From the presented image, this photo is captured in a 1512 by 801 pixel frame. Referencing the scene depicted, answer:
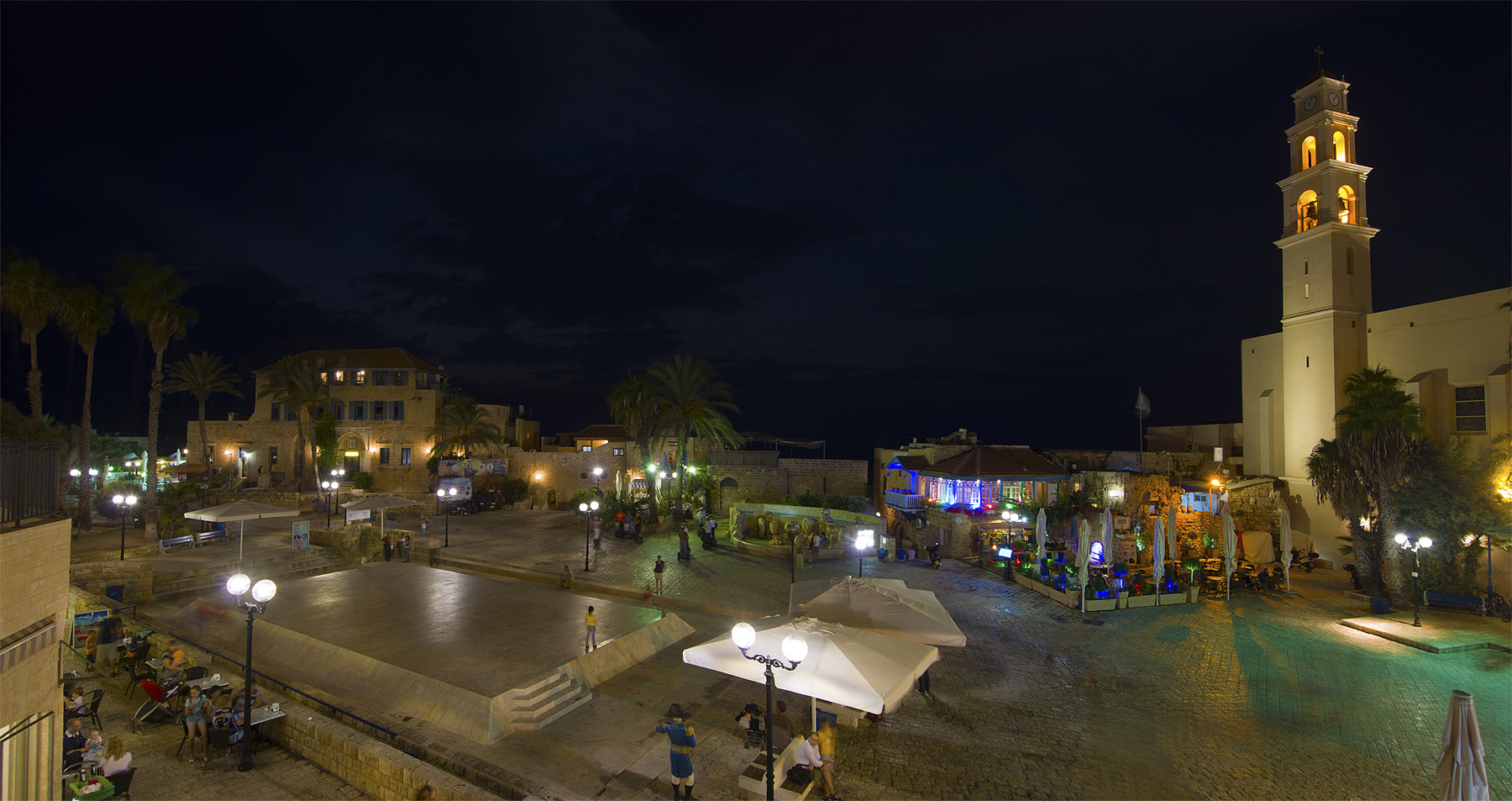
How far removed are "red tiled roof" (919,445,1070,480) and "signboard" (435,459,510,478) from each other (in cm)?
2385

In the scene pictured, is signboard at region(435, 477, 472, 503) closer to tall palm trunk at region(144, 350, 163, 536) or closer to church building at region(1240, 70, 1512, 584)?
tall palm trunk at region(144, 350, 163, 536)

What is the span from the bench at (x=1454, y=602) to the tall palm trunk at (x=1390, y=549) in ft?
1.72

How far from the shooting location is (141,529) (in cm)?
2400

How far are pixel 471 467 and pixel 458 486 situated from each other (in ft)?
12.0

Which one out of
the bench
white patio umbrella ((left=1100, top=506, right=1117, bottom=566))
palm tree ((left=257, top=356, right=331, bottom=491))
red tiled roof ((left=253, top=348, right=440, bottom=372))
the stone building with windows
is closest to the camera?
the bench

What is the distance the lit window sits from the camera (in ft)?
65.5

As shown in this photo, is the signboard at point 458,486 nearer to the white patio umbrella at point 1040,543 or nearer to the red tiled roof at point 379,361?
the red tiled roof at point 379,361

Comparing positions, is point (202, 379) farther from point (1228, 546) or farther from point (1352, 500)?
point (1352, 500)

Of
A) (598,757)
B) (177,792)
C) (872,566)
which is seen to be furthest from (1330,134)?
(177,792)

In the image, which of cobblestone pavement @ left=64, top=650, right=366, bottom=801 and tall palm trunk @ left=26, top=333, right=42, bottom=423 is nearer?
cobblestone pavement @ left=64, top=650, right=366, bottom=801

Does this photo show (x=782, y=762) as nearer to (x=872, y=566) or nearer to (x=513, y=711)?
(x=513, y=711)

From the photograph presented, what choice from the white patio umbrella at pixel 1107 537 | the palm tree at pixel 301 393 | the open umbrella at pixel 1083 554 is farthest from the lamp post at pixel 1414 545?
the palm tree at pixel 301 393

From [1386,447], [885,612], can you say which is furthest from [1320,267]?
[885,612]

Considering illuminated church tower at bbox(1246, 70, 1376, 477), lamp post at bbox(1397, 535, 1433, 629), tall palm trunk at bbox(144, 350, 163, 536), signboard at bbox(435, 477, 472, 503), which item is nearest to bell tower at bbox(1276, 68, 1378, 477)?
illuminated church tower at bbox(1246, 70, 1376, 477)
